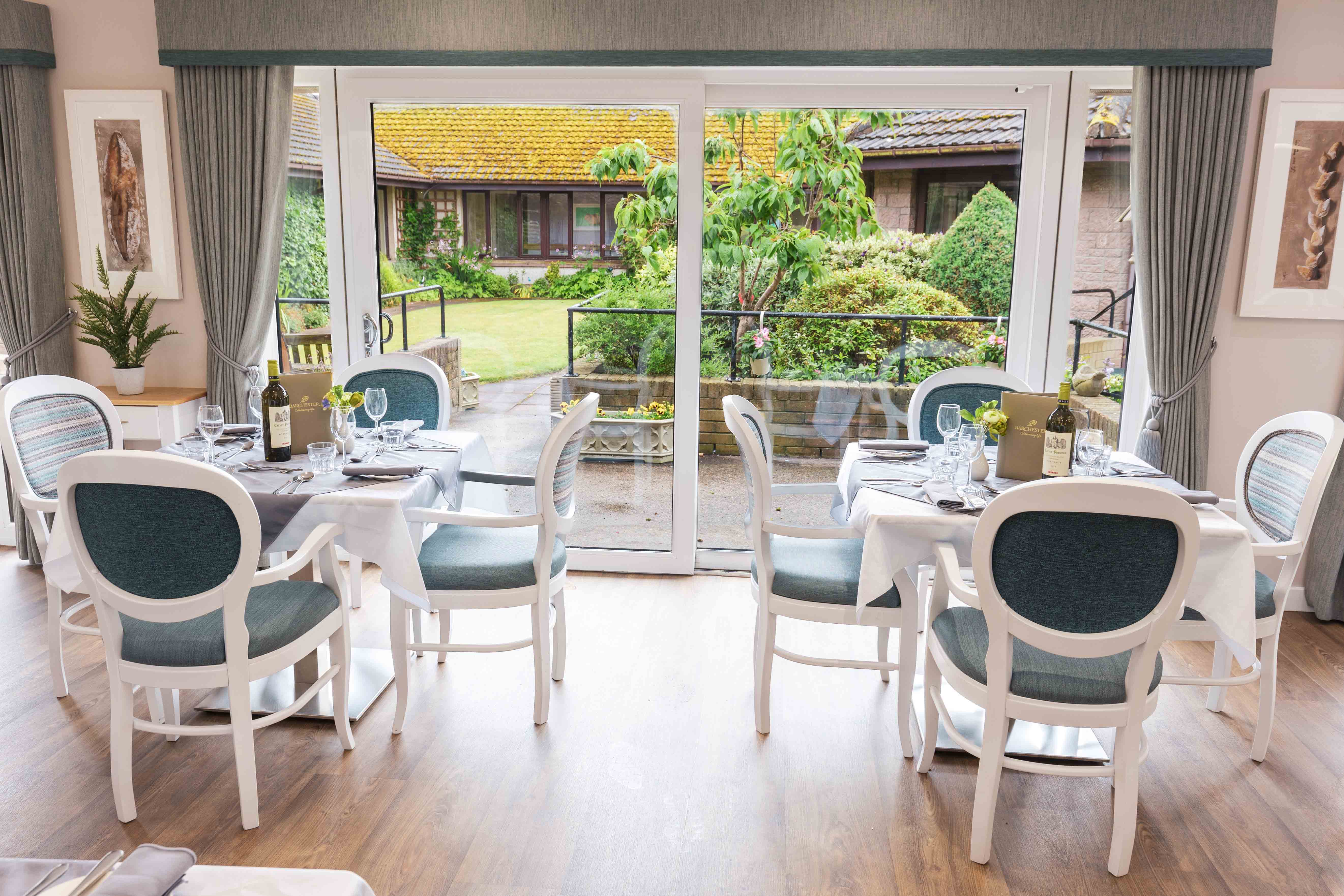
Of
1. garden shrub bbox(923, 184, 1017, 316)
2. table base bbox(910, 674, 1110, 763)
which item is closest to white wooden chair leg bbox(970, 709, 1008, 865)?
table base bbox(910, 674, 1110, 763)

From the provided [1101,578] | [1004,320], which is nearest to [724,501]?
[1004,320]

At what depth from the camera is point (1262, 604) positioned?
285 centimetres

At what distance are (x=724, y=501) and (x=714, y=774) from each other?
1862 millimetres

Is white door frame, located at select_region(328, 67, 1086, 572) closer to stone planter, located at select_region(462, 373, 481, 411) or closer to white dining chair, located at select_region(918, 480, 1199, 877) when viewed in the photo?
stone planter, located at select_region(462, 373, 481, 411)

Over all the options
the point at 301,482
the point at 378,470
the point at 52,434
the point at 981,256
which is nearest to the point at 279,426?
the point at 301,482

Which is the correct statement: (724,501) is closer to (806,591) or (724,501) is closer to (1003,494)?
(806,591)

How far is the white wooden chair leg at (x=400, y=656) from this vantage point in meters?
3.00

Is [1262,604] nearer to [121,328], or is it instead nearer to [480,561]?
[480,561]

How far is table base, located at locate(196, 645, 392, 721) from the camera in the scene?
122 inches

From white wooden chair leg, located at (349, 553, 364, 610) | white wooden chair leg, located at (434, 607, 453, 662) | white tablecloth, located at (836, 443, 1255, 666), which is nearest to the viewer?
white tablecloth, located at (836, 443, 1255, 666)

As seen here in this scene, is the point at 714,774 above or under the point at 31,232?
under

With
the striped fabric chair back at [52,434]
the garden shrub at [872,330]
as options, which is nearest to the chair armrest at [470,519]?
the striped fabric chair back at [52,434]

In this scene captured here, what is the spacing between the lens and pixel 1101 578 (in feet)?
7.24

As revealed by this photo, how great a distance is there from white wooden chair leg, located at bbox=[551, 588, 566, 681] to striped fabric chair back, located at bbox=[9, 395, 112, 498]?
153 centimetres
